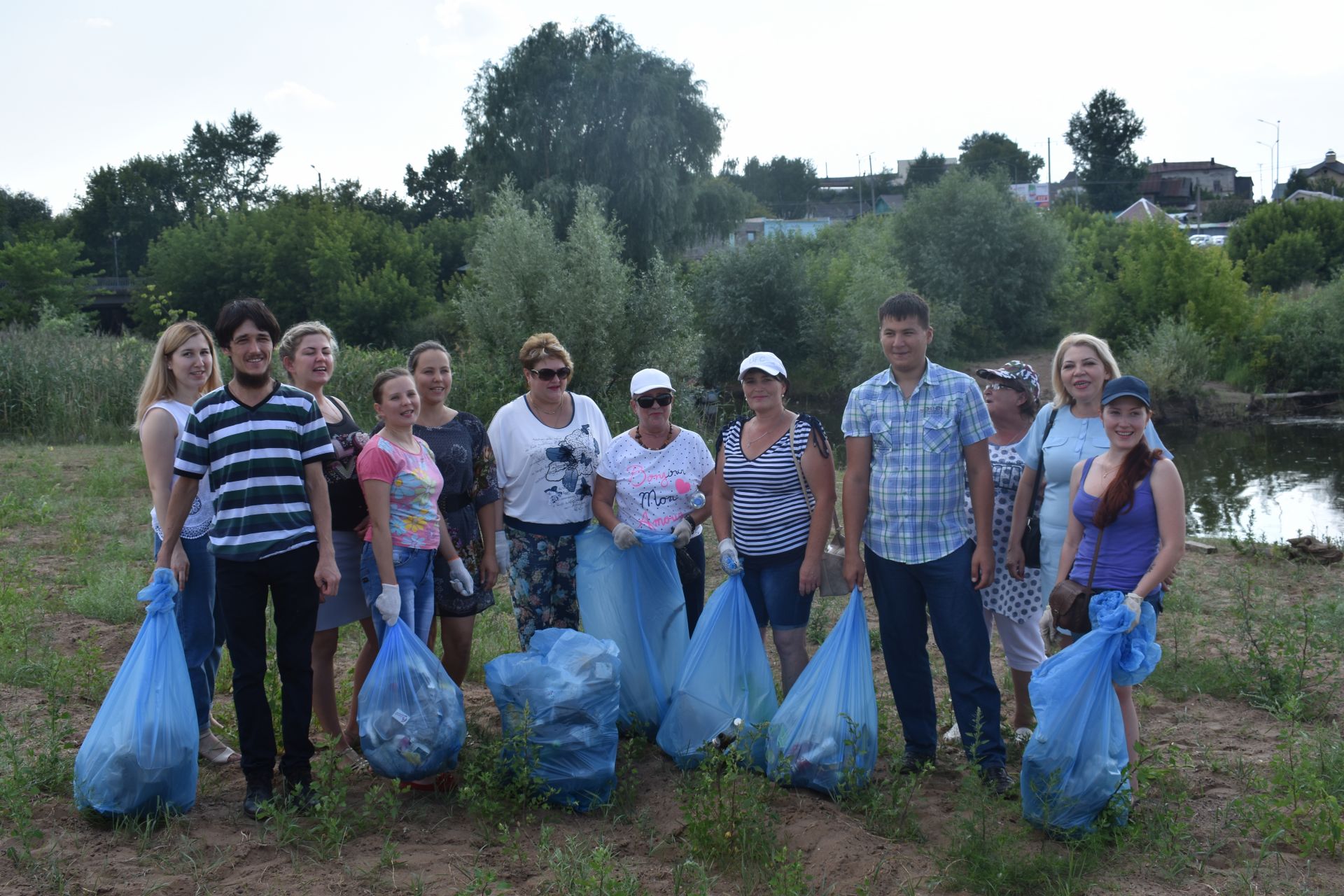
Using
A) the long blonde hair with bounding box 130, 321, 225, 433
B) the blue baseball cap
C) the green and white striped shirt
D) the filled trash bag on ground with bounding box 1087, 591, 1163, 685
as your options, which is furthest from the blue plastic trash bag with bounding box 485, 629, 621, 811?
the blue baseball cap

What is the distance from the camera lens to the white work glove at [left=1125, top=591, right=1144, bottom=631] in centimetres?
292

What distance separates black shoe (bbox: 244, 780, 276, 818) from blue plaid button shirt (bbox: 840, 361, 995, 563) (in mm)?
2118

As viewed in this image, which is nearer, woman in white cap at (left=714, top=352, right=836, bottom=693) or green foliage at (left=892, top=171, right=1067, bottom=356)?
woman in white cap at (left=714, top=352, right=836, bottom=693)

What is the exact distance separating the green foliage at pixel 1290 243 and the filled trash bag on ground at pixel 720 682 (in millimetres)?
33848

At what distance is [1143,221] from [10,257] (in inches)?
1395

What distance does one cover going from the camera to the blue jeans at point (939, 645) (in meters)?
3.37

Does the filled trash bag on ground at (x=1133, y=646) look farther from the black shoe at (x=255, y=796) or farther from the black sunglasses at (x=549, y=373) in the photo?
the black shoe at (x=255, y=796)

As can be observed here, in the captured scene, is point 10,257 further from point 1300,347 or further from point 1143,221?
point 1300,347

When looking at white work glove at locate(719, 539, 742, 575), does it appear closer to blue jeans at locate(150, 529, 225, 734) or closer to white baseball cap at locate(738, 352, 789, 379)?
white baseball cap at locate(738, 352, 789, 379)

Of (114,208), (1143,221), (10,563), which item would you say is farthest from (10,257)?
(1143,221)

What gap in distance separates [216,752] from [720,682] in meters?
1.84

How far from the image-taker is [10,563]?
6.55 metres

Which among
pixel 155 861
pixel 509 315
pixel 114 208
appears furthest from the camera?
pixel 114 208

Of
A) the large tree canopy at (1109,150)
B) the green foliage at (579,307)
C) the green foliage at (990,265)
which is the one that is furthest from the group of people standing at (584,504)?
→ the large tree canopy at (1109,150)
